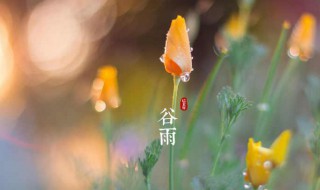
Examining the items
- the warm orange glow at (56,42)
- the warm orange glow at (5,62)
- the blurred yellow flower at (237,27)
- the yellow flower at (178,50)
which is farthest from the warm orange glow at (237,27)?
the warm orange glow at (5,62)

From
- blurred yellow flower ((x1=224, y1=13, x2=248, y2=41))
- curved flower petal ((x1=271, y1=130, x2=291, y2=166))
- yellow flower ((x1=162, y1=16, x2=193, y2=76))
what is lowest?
curved flower petal ((x1=271, y1=130, x2=291, y2=166))

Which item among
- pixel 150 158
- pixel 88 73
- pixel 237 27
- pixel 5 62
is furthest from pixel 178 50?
pixel 5 62

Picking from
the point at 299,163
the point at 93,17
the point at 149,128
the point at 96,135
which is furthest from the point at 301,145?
the point at 93,17

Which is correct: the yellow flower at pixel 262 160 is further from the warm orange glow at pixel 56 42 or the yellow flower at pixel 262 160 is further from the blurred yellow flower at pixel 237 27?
the warm orange glow at pixel 56 42

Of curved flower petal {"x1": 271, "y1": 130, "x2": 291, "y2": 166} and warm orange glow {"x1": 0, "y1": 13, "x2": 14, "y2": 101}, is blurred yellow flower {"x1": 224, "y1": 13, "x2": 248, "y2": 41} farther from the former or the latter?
warm orange glow {"x1": 0, "y1": 13, "x2": 14, "y2": 101}

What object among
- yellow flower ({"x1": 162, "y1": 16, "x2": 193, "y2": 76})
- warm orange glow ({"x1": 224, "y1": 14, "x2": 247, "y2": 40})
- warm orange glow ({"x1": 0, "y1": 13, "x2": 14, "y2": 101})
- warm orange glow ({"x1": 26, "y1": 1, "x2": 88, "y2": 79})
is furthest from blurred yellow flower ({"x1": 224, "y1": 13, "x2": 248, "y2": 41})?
warm orange glow ({"x1": 0, "y1": 13, "x2": 14, "y2": 101})

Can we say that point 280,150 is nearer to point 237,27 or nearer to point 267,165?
point 267,165
